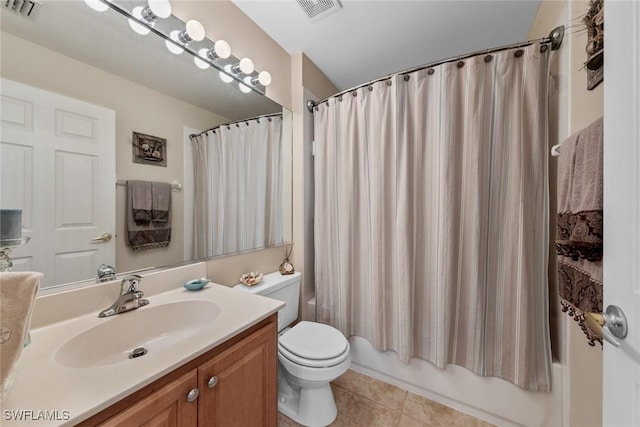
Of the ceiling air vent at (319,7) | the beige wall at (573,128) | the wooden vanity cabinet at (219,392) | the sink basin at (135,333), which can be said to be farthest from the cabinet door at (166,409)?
the ceiling air vent at (319,7)

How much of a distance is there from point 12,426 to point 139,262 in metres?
0.67

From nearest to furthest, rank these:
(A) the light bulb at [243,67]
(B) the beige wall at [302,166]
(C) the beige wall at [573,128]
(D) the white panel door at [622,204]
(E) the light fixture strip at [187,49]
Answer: (D) the white panel door at [622,204], (C) the beige wall at [573,128], (E) the light fixture strip at [187,49], (A) the light bulb at [243,67], (B) the beige wall at [302,166]

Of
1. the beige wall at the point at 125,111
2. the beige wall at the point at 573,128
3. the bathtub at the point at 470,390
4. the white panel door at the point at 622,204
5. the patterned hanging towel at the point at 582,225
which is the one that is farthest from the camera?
the bathtub at the point at 470,390

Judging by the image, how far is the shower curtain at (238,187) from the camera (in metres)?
1.27

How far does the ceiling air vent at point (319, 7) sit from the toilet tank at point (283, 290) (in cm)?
170

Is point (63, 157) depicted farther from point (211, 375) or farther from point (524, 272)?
point (524, 272)

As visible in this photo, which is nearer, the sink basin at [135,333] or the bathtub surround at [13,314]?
the bathtub surround at [13,314]

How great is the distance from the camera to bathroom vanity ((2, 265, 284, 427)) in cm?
50

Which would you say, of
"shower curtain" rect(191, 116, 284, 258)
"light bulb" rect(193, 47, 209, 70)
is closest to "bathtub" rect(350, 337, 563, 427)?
"shower curtain" rect(191, 116, 284, 258)

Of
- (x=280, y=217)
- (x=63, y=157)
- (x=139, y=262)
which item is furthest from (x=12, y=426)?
(x=280, y=217)

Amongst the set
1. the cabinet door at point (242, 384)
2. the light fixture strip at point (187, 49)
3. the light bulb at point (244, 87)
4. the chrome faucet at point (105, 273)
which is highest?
the light fixture strip at point (187, 49)

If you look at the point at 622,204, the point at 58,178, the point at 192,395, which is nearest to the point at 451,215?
the point at 622,204

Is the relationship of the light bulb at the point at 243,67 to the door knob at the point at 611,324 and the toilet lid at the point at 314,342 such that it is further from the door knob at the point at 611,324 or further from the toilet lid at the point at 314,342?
the door knob at the point at 611,324

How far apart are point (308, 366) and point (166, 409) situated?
0.71 meters
